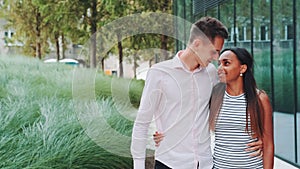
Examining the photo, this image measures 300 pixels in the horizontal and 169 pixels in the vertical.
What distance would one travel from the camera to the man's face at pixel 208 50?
6.91 feet

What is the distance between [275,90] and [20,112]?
17.9ft

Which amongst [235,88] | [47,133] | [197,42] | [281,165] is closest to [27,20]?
[47,133]

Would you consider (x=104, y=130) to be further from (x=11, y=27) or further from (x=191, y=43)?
(x=11, y=27)

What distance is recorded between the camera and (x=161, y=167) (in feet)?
7.30

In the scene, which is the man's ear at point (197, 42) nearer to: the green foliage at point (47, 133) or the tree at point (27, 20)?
the green foliage at point (47, 133)

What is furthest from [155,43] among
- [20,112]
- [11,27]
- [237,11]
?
[20,112]

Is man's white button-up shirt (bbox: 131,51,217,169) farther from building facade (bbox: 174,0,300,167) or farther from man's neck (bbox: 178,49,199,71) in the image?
building facade (bbox: 174,0,300,167)

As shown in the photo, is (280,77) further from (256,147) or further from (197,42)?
(197,42)

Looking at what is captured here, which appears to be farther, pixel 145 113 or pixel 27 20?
pixel 27 20

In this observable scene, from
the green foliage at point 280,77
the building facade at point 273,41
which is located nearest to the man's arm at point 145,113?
the building facade at point 273,41

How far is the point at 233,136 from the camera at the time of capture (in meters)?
2.31

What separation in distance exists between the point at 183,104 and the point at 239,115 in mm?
343

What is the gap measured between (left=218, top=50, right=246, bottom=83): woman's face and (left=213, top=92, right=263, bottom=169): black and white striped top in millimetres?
94

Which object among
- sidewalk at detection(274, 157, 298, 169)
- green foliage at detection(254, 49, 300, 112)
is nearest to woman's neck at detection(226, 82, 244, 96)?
sidewalk at detection(274, 157, 298, 169)
